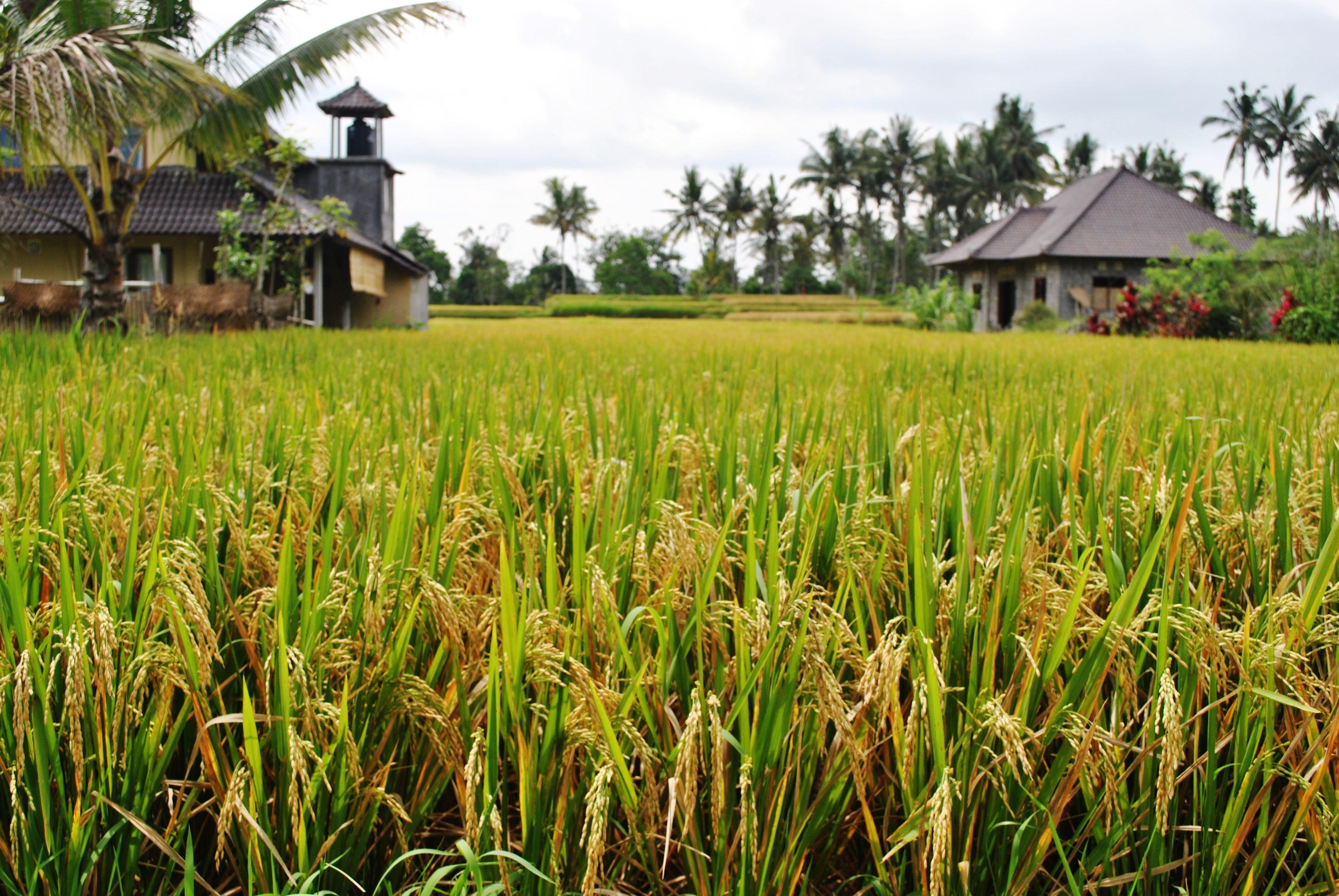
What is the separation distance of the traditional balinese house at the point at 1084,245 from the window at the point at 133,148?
21696 millimetres

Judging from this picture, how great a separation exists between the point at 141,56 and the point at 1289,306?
46.3 ft

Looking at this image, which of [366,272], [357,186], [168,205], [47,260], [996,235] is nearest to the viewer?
[168,205]

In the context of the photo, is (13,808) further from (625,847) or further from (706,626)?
(706,626)

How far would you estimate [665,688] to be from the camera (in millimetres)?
961

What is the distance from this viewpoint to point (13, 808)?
838 millimetres

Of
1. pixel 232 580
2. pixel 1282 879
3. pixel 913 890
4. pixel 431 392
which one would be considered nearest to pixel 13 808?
pixel 232 580

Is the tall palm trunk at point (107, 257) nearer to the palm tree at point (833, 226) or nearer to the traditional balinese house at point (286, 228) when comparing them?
the traditional balinese house at point (286, 228)

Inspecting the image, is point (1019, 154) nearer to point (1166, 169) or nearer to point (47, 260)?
point (1166, 169)

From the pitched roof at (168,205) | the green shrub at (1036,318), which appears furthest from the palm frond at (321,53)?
the green shrub at (1036,318)

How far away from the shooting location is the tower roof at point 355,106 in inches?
783

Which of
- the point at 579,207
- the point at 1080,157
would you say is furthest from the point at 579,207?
the point at 1080,157

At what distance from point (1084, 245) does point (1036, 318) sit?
3700 millimetres

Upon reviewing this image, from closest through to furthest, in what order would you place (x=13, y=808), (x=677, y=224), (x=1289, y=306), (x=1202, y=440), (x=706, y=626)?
(x=13, y=808) < (x=706, y=626) < (x=1202, y=440) < (x=1289, y=306) < (x=677, y=224)

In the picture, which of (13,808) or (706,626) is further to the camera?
(706,626)
